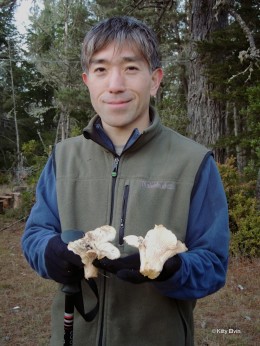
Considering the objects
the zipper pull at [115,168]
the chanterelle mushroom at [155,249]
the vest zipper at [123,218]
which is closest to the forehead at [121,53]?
the zipper pull at [115,168]

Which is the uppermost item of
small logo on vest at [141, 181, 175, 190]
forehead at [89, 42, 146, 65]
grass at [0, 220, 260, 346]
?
forehead at [89, 42, 146, 65]

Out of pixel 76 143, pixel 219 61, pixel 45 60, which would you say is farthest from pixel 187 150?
pixel 45 60

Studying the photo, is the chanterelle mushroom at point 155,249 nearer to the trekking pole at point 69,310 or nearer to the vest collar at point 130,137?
the trekking pole at point 69,310

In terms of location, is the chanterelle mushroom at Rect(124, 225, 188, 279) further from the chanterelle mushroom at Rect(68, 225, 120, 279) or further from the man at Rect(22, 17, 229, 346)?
the man at Rect(22, 17, 229, 346)

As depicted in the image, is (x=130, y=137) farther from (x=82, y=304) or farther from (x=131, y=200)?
(x=82, y=304)

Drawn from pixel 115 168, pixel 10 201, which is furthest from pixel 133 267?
pixel 10 201

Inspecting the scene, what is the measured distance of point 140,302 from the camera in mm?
1698

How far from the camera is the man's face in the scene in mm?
1698

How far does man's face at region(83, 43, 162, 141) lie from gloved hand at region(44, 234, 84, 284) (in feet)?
2.00

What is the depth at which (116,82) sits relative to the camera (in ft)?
5.51

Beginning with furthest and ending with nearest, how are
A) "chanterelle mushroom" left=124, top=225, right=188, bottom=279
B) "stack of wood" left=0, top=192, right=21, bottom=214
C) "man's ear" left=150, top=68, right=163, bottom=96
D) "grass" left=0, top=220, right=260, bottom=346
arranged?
"stack of wood" left=0, top=192, right=21, bottom=214
"grass" left=0, top=220, right=260, bottom=346
"man's ear" left=150, top=68, right=163, bottom=96
"chanterelle mushroom" left=124, top=225, right=188, bottom=279

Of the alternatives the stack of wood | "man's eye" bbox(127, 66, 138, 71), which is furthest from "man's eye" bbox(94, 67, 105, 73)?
the stack of wood

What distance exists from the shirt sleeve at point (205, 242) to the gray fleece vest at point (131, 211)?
5 centimetres

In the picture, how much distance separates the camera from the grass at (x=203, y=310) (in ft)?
14.1
